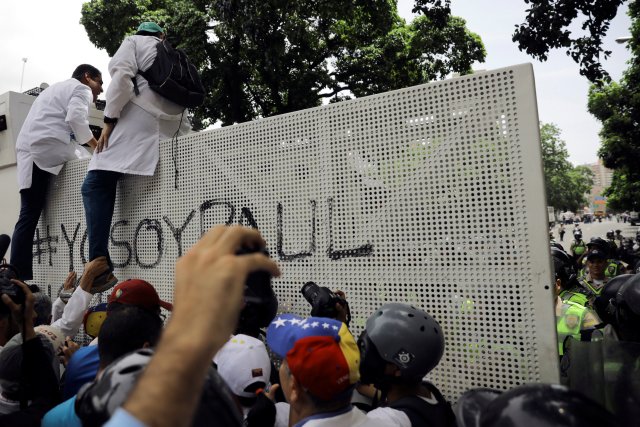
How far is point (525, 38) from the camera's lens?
19.6 ft

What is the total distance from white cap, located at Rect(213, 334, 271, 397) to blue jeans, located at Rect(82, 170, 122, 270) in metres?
2.40

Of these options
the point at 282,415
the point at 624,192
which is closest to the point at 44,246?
the point at 282,415

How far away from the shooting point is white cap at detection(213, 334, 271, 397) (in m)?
2.18

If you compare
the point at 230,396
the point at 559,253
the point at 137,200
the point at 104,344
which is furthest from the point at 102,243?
the point at 559,253

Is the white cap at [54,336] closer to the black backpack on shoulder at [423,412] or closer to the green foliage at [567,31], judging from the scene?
the black backpack on shoulder at [423,412]

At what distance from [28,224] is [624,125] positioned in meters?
20.3

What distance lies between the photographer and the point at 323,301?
2.95 metres

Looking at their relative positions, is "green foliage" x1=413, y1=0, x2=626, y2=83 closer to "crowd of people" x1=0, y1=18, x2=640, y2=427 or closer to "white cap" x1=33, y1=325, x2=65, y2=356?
"crowd of people" x1=0, y1=18, x2=640, y2=427

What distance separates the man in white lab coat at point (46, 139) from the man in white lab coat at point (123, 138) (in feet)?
1.48

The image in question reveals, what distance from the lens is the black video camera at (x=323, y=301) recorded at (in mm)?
2922

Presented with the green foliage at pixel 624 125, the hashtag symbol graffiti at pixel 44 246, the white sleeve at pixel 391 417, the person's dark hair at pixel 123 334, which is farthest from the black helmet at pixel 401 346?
the green foliage at pixel 624 125

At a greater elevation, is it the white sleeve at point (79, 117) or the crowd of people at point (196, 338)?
the white sleeve at point (79, 117)

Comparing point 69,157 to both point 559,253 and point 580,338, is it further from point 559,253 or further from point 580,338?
point 559,253

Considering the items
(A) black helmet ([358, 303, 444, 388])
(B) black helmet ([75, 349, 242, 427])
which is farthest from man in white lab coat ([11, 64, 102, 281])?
(B) black helmet ([75, 349, 242, 427])
